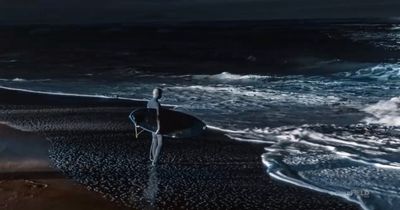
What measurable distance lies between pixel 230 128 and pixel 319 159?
355cm

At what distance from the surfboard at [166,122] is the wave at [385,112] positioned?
590 centimetres

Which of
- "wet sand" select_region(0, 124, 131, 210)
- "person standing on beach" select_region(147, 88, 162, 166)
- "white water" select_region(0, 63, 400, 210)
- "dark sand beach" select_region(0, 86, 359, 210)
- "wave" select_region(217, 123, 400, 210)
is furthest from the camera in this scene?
"person standing on beach" select_region(147, 88, 162, 166)

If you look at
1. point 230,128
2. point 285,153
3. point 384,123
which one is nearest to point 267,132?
point 230,128

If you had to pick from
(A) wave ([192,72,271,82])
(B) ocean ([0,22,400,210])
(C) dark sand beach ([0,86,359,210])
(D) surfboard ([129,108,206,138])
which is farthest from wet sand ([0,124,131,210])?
(A) wave ([192,72,271,82])

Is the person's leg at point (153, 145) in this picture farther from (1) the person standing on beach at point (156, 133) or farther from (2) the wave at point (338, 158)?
(2) the wave at point (338, 158)

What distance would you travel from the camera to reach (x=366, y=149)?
40.1 ft

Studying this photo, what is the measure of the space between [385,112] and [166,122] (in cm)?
823

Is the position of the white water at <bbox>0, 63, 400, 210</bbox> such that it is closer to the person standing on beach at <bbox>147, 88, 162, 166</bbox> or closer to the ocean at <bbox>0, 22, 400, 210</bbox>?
the ocean at <bbox>0, 22, 400, 210</bbox>

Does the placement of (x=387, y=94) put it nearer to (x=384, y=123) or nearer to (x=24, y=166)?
(x=384, y=123)

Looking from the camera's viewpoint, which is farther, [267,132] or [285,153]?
[267,132]

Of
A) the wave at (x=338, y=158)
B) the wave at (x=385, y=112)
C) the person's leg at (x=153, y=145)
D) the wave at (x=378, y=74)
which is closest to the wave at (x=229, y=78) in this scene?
the wave at (x=378, y=74)

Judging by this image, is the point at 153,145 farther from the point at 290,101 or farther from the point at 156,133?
the point at 290,101

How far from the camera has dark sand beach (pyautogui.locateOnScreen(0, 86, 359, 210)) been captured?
8992 mm

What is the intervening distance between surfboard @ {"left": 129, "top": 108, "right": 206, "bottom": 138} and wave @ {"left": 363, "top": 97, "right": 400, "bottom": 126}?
5897 millimetres
